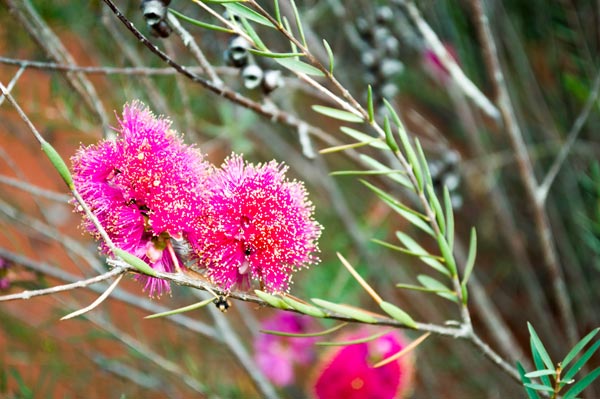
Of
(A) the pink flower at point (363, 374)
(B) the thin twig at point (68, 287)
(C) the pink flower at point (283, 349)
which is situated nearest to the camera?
(B) the thin twig at point (68, 287)

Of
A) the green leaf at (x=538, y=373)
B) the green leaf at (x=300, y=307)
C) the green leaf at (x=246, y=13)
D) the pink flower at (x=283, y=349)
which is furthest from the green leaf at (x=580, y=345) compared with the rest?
the pink flower at (x=283, y=349)

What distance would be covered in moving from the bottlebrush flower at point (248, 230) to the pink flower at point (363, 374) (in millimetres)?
273

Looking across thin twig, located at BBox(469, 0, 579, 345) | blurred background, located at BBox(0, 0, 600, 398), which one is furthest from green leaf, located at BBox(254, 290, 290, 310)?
thin twig, located at BBox(469, 0, 579, 345)

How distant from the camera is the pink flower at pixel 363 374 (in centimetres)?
62

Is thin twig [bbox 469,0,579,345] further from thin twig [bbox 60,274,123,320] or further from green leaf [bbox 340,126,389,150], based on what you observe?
thin twig [bbox 60,274,123,320]

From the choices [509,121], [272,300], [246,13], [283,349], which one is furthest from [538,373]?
[283,349]

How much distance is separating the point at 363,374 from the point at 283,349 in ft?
1.15

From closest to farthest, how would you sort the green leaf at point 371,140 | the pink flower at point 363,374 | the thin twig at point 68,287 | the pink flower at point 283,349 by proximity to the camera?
the thin twig at point 68,287 < the green leaf at point 371,140 < the pink flower at point 363,374 < the pink flower at point 283,349

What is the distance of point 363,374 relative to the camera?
2.09ft

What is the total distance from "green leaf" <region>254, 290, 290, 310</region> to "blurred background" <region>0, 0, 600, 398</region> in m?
0.25

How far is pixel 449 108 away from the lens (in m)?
1.36

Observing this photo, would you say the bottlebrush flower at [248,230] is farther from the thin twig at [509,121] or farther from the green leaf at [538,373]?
the thin twig at [509,121]

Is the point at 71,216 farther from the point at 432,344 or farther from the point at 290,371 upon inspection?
the point at 432,344

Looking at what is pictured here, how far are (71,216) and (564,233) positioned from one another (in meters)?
0.95
